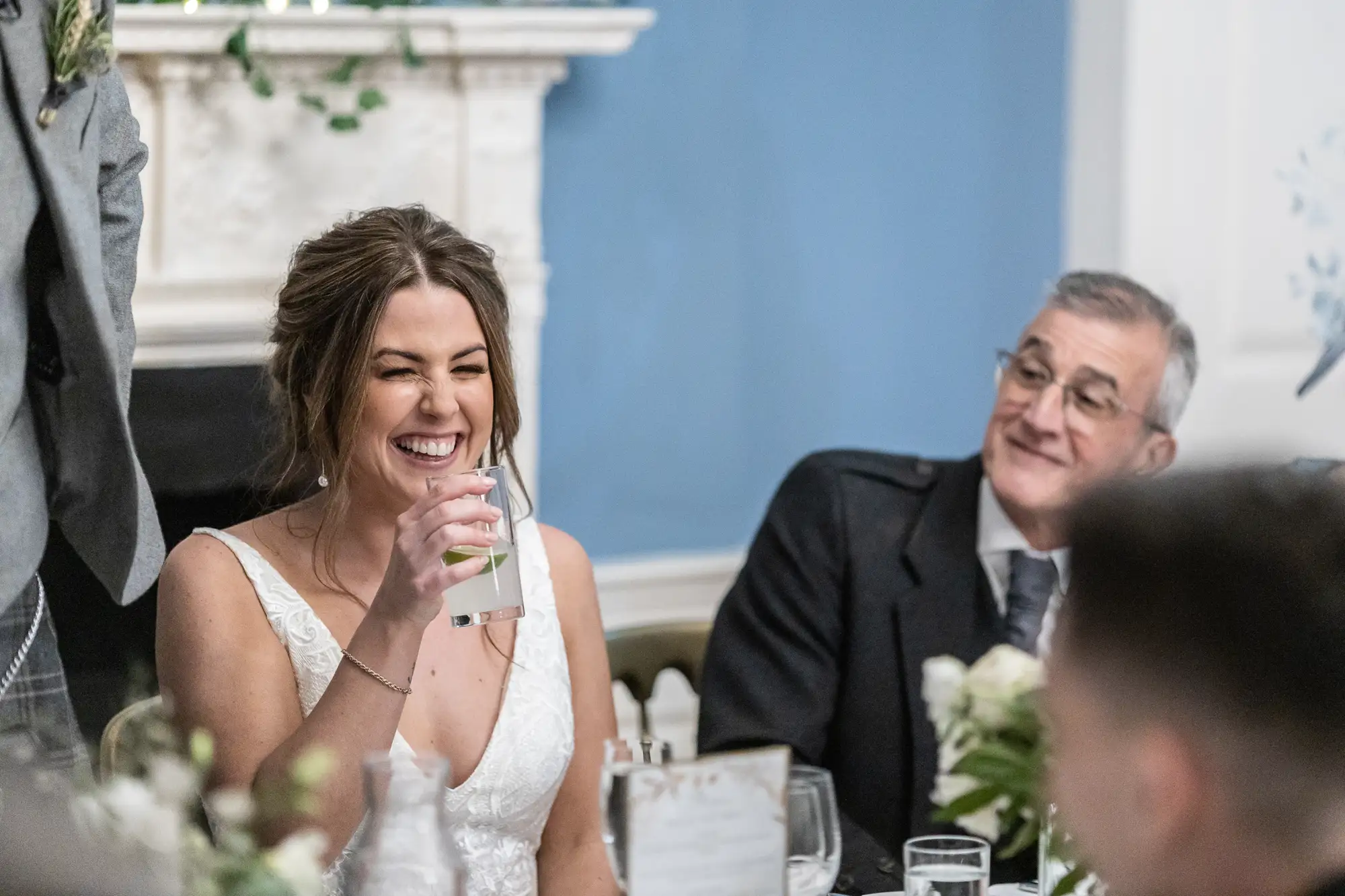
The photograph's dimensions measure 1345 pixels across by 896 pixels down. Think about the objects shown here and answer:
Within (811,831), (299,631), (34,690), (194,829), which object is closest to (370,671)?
(299,631)

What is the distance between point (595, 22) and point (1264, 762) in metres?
2.31

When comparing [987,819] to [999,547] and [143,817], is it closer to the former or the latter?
[143,817]

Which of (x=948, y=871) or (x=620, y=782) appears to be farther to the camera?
(x=948, y=871)

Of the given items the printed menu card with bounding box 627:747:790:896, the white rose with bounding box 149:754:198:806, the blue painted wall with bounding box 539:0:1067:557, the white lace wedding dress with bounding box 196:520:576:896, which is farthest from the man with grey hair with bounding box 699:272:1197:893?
the white rose with bounding box 149:754:198:806

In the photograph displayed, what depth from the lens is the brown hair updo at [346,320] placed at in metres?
1.83

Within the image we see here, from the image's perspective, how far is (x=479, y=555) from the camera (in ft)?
5.06

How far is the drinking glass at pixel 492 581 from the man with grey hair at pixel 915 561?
62cm

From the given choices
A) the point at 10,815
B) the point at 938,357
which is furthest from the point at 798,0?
the point at 10,815

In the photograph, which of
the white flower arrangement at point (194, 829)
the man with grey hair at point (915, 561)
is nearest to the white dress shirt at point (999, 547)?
the man with grey hair at point (915, 561)

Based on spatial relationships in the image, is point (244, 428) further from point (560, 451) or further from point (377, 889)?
point (377, 889)

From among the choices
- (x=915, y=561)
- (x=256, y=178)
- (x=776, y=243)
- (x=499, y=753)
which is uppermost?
(x=256, y=178)

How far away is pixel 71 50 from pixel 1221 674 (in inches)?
45.1

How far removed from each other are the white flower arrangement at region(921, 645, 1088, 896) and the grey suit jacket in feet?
2.73

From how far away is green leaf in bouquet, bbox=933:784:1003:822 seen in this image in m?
1.19
